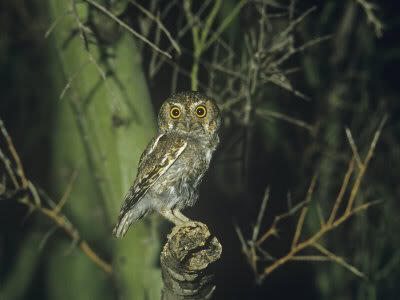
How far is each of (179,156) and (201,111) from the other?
0.90 ft

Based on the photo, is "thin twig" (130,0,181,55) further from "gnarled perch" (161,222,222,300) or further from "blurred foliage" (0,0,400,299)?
"gnarled perch" (161,222,222,300)

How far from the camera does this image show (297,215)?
4.25m

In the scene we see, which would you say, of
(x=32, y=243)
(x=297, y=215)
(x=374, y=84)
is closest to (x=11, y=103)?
(x=32, y=243)

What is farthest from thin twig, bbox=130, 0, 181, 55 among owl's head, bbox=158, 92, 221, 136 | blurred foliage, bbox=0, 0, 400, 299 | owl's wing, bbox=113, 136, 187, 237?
owl's wing, bbox=113, 136, 187, 237

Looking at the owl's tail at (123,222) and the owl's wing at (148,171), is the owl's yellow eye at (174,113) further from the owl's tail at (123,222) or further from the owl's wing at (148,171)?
the owl's tail at (123,222)

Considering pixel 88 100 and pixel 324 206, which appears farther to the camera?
pixel 324 206

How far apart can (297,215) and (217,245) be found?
96.0 inches

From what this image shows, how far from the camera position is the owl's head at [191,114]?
2754 mm

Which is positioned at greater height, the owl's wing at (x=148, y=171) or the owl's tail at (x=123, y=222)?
the owl's wing at (x=148, y=171)

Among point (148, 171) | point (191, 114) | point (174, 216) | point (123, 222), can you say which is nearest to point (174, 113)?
point (191, 114)

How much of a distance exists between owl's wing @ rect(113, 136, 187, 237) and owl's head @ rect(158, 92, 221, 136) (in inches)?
4.1

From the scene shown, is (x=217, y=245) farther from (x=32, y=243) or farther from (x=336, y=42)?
(x=336, y=42)

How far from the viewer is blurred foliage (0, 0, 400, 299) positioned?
8.45 ft

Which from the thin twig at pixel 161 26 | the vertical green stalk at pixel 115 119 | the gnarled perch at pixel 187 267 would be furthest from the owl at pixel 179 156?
the gnarled perch at pixel 187 267
